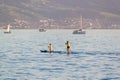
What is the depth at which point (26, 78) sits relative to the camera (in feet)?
242

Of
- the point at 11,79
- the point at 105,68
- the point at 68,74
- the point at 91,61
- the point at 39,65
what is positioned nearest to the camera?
the point at 11,79

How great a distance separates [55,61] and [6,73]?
22920 millimetres

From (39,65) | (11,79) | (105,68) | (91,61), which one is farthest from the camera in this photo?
(91,61)

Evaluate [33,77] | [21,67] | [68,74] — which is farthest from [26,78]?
[21,67]

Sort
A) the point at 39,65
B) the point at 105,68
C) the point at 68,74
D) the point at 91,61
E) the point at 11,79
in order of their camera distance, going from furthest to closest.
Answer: the point at 91,61 → the point at 39,65 → the point at 105,68 → the point at 68,74 → the point at 11,79

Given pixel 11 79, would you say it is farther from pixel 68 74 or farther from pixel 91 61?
pixel 91 61

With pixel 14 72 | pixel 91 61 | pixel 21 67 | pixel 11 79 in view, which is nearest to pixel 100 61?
pixel 91 61

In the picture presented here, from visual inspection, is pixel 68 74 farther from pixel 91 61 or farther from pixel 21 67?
pixel 91 61

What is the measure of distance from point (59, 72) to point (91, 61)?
21037 millimetres

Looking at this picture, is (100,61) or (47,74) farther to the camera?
(100,61)

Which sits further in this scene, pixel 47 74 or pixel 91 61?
pixel 91 61

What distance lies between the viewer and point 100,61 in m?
102

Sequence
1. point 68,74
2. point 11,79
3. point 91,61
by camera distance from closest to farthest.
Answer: point 11,79
point 68,74
point 91,61

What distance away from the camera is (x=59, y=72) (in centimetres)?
8162
